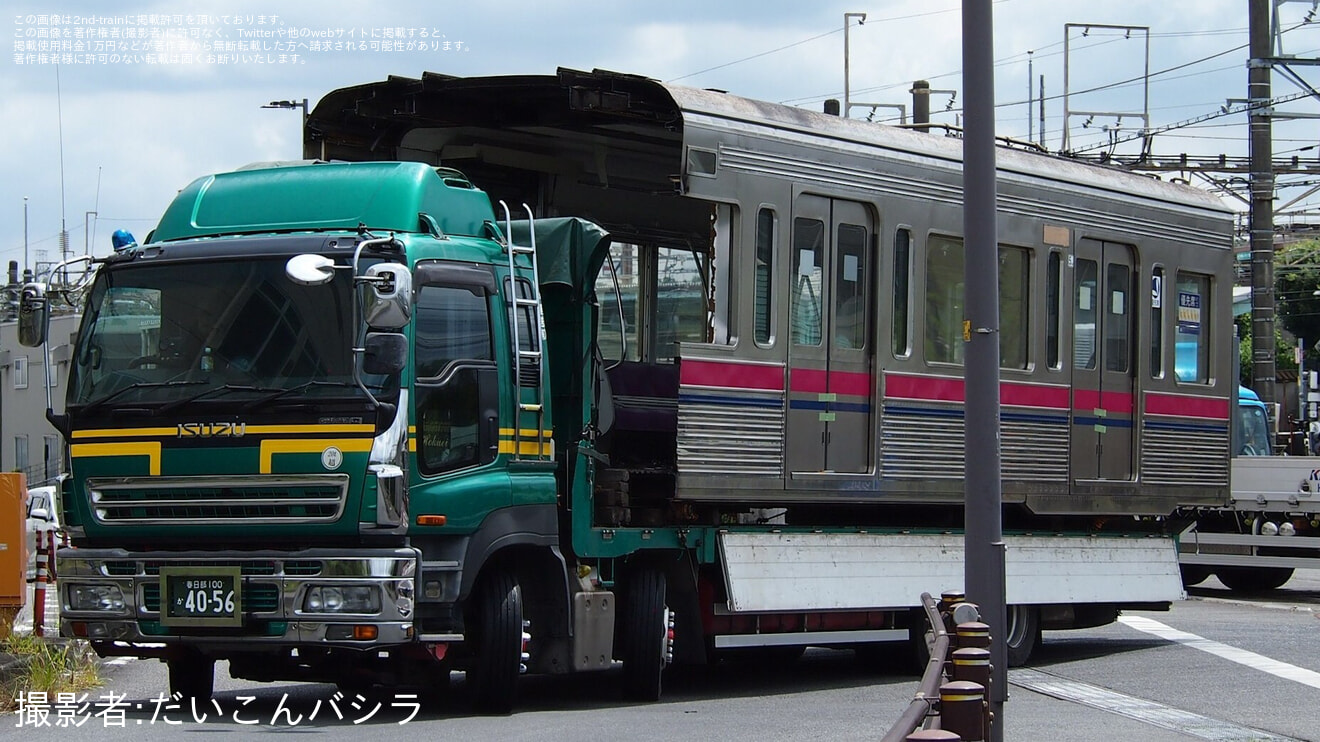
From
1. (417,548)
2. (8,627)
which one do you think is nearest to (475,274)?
(417,548)

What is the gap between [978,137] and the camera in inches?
396

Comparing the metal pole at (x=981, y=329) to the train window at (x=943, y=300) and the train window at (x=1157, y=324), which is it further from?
the train window at (x=1157, y=324)

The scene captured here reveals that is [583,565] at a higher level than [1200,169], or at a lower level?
lower

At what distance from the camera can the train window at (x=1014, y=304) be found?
15039 millimetres

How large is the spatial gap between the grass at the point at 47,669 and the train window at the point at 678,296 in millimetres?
5006

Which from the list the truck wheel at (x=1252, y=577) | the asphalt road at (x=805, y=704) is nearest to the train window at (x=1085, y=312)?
the asphalt road at (x=805, y=704)

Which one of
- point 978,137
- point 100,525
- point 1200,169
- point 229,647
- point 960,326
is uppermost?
point 1200,169

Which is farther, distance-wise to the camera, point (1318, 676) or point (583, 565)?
point (1318, 676)

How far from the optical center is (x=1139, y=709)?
41.7 ft

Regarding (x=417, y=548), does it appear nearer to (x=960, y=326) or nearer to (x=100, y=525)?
(x=100, y=525)

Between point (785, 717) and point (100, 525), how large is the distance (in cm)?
449

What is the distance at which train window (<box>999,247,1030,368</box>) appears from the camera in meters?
15.0

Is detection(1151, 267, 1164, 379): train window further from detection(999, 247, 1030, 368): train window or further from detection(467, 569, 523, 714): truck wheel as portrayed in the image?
detection(467, 569, 523, 714): truck wheel

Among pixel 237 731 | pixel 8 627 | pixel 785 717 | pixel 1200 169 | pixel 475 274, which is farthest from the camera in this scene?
pixel 1200 169
